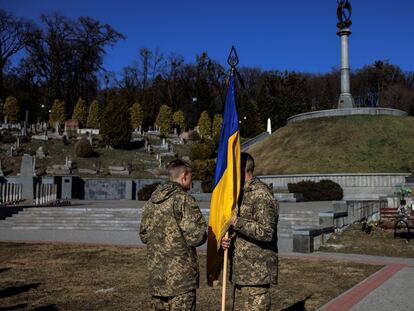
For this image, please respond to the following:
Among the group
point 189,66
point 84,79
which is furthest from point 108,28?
point 189,66

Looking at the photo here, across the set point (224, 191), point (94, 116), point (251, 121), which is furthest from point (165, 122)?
point (224, 191)

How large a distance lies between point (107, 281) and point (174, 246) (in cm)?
477

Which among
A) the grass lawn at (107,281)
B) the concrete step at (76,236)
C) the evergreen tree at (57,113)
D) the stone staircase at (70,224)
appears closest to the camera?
the grass lawn at (107,281)

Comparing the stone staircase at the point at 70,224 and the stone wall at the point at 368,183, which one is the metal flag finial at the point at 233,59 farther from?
the stone wall at the point at 368,183

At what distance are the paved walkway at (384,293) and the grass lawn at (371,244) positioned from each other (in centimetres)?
182

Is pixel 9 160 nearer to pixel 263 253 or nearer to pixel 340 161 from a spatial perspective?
pixel 340 161

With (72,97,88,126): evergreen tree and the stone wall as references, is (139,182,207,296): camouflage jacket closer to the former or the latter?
the stone wall

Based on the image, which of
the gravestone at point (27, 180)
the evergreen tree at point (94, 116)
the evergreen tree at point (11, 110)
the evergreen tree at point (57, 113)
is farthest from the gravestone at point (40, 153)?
the evergreen tree at point (11, 110)

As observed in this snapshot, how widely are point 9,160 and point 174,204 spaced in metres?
42.4

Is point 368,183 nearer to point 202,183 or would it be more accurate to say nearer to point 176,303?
point 202,183

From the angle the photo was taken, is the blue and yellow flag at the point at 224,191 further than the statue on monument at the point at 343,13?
No

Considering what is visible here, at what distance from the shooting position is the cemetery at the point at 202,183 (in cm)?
821

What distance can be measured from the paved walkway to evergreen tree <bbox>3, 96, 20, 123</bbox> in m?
64.8

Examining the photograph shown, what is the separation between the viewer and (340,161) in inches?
1353
